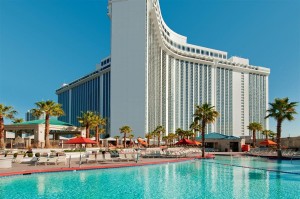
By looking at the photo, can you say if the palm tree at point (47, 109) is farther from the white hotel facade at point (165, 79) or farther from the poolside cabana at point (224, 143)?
the white hotel facade at point (165, 79)

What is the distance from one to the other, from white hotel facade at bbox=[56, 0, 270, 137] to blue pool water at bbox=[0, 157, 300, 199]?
62432 mm

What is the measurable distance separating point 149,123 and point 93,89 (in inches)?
1820

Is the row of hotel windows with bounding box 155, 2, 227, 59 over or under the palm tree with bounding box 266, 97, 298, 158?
over

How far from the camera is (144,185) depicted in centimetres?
1487

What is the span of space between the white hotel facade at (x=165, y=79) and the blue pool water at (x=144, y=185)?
62.4 m

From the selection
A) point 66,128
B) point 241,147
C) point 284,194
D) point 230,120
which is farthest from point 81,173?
point 230,120

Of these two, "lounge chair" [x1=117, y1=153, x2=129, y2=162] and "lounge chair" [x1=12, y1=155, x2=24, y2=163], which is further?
"lounge chair" [x1=117, y1=153, x2=129, y2=162]

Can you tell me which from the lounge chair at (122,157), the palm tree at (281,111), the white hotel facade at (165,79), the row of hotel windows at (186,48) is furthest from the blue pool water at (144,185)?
the row of hotel windows at (186,48)

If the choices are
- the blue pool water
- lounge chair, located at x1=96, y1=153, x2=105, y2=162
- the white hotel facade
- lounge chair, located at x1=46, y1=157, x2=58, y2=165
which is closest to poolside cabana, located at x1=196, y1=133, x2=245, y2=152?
the white hotel facade

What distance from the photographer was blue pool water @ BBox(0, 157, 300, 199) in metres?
12.7

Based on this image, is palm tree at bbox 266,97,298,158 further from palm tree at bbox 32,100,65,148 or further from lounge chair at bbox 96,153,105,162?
palm tree at bbox 32,100,65,148

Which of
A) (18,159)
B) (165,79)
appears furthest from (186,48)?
(18,159)

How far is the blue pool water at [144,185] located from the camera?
12.7 m

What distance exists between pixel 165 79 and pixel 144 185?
81.3 metres
